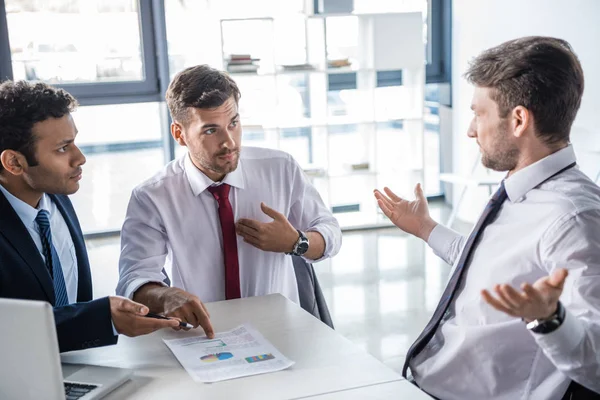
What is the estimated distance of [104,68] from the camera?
6773 mm

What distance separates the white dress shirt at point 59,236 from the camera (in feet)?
7.68

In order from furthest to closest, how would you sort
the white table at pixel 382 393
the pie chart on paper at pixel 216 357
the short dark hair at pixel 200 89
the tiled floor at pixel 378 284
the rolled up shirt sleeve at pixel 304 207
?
the tiled floor at pixel 378 284
the rolled up shirt sleeve at pixel 304 207
the short dark hair at pixel 200 89
the pie chart on paper at pixel 216 357
the white table at pixel 382 393

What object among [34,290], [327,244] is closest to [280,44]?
[327,244]

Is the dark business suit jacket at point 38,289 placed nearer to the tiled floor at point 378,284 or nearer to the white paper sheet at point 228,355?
the white paper sheet at point 228,355

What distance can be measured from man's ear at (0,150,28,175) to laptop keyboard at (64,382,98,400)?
775mm

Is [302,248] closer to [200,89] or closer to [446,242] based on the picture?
[446,242]

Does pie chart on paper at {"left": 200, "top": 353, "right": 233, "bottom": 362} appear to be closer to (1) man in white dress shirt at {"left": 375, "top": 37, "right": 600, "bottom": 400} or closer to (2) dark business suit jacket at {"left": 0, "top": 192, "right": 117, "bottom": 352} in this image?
(2) dark business suit jacket at {"left": 0, "top": 192, "right": 117, "bottom": 352}

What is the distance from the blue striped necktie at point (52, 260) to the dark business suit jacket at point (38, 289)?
7cm

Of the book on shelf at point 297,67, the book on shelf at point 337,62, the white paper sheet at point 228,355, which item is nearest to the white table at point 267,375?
the white paper sheet at point 228,355

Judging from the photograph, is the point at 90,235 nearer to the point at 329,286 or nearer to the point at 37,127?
the point at 329,286

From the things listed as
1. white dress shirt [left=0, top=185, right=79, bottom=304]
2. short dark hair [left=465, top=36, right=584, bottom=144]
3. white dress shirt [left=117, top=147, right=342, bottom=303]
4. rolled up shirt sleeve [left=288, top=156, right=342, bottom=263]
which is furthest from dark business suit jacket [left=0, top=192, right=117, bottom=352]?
short dark hair [left=465, top=36, right=584, bottom=144]

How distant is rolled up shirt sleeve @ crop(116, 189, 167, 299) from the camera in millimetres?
2520

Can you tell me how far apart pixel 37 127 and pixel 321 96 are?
15.0 feet

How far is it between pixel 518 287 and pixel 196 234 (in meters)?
1.15
